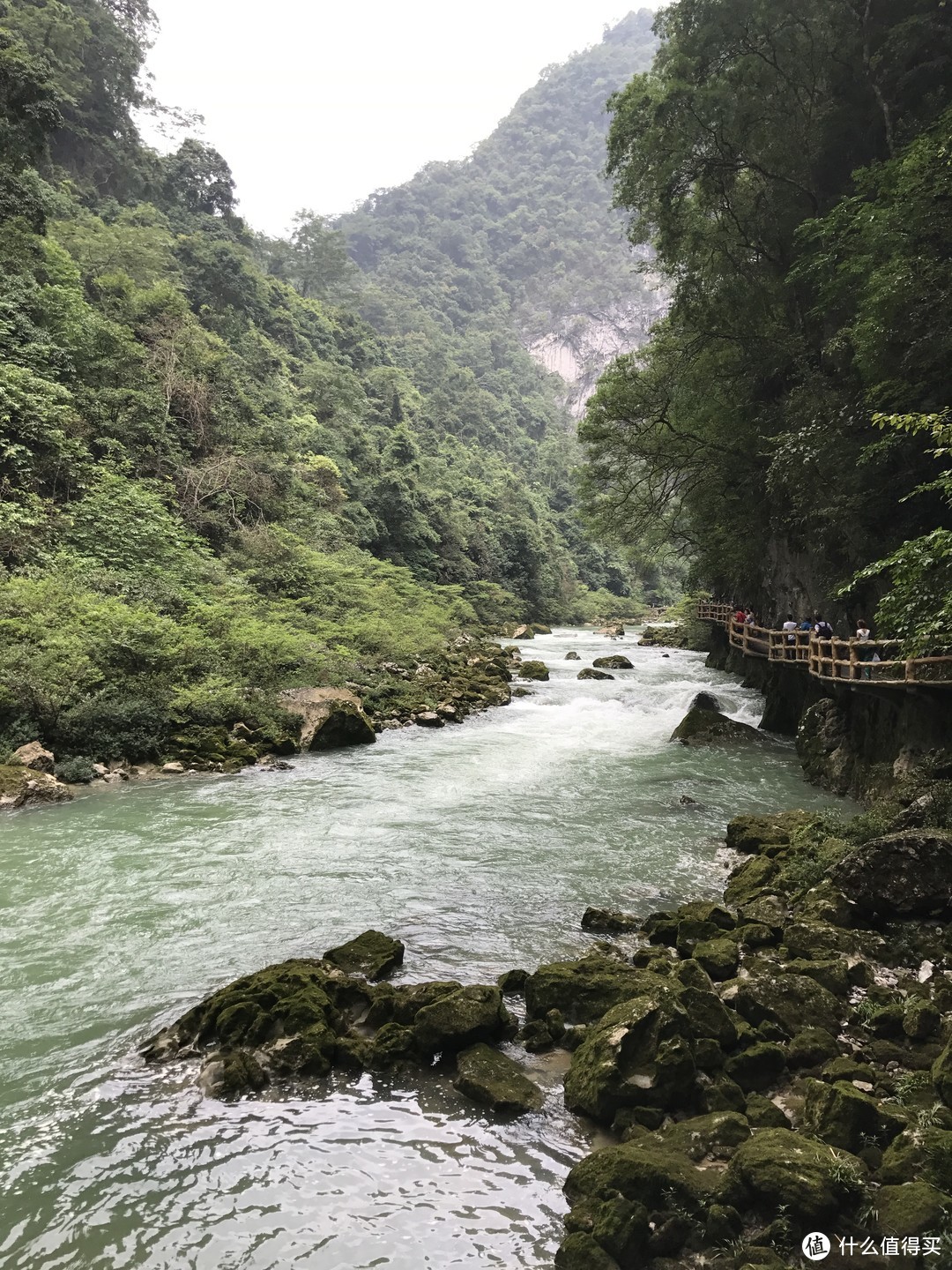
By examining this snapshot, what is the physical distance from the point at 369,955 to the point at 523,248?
16182cm

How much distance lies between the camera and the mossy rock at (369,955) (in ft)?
20.0

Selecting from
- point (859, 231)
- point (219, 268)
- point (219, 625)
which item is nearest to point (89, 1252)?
point (219, 625)

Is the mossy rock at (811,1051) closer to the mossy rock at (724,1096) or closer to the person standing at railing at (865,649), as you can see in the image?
the mossy rock at (724,1096)

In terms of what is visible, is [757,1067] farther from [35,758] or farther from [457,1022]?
[35,758]

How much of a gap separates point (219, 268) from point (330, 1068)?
143ft

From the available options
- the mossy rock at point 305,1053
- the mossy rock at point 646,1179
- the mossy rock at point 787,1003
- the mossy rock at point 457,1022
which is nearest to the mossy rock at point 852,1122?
the mossy rock at point 646,1179

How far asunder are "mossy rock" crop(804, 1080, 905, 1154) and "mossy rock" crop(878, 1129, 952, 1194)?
16 centimetres

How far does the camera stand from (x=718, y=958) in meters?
5.95

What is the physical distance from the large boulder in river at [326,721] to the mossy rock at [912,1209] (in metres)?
12.4

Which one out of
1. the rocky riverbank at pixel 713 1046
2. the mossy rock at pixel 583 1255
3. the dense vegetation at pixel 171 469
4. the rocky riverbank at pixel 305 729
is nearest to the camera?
the mossy rock at pixel 583 1255

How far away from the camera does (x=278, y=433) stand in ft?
97.5

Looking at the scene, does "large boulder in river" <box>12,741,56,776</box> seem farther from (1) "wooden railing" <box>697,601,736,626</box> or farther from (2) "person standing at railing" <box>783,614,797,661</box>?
(1) "wooden railing" <box>697,601,736,626</box>

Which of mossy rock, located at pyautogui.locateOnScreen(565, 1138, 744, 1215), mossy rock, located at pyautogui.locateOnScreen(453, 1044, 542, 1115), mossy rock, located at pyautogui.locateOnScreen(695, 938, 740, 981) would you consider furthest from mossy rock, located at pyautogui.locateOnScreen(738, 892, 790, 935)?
mossy rock, located at pyautogui.locateOnScreen(565, 1138, 744, 1215)

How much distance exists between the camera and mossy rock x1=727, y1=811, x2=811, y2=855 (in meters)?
9.00
